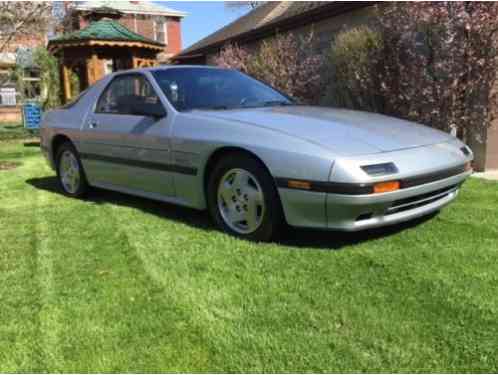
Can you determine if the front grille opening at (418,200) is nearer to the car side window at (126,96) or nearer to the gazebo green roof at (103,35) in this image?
the car side window at (126,96)

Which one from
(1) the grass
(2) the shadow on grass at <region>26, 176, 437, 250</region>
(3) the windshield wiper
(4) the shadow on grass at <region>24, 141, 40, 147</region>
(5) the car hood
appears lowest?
(1) the grass

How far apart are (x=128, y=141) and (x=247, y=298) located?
239cm

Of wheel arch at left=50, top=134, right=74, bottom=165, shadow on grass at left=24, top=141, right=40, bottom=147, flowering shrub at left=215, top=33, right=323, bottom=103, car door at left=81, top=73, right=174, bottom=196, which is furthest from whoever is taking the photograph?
shadow on grass at left=24, top=141, right=40, bottom=147

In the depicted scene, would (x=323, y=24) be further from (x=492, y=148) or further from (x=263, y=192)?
(x=263, y=192)

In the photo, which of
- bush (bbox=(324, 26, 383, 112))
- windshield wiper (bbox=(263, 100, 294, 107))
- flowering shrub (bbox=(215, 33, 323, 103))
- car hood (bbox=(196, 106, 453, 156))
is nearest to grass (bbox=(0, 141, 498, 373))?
car hood (bbox=(196, 106, 453, 156))

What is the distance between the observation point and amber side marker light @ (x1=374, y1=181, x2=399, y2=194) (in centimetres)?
321

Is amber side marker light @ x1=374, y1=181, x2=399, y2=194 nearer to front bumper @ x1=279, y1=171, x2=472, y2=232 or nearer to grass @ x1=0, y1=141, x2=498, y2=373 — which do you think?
front bumper @ x1=279, y1=171, x2=472, y2=232

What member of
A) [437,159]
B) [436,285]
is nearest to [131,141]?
[437,159]

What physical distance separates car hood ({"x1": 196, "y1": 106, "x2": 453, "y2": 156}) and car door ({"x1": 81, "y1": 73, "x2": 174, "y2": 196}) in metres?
0.55

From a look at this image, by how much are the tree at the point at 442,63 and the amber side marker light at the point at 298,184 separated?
4.49 meters

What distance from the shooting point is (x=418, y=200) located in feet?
11.7

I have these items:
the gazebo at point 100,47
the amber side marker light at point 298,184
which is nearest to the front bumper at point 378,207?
the amber side marker light at point 298,184

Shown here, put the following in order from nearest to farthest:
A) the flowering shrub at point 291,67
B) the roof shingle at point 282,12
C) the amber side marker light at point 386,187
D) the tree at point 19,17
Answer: the amber side marker light at point 386,187 < the roof shingle at point 282,12 < the flowering shrub at point 291,67 < the tree at point 19,17

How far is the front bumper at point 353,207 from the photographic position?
128 inches
